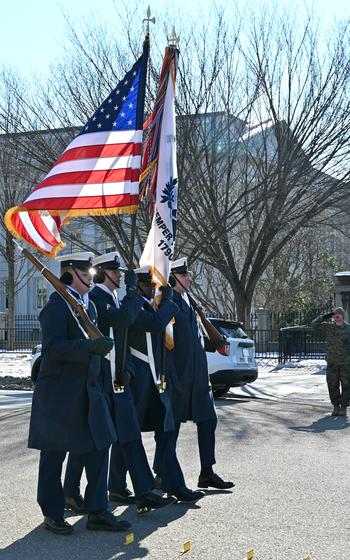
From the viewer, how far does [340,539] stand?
6.08 metres

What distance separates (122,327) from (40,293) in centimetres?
4988

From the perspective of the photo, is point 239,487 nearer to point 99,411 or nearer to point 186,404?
point 186,404

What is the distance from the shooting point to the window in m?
55.9

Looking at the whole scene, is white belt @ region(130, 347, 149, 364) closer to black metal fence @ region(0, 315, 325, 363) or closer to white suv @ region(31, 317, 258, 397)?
white suv @ region(31, 317, 258, 397)

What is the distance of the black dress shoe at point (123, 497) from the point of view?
7430mm

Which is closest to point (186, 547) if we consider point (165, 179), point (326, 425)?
point (165, 179)

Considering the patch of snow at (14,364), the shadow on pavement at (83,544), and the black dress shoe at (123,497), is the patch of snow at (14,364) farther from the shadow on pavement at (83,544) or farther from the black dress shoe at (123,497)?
the shadow on pavement at (83,544)

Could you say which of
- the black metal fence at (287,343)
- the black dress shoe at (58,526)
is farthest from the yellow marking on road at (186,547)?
the black metal fence at (287,343)

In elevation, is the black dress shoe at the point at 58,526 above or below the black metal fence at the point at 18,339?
below

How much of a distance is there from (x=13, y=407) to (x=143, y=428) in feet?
27.9

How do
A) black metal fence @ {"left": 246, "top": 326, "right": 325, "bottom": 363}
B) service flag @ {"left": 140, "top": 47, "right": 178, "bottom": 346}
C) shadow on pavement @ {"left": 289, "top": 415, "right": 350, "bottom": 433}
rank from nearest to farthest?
service flag @ {"left": 140, "top": 47, "right": 178, "bottom": 346} → shadow on pavement @ {"left": 289, "top": 415, "right": 350, "bottom": 433} → black metal fence @ {"left": 246, "top": 326, "right": 325, "bottom": 363}

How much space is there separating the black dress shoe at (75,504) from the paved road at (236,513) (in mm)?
225

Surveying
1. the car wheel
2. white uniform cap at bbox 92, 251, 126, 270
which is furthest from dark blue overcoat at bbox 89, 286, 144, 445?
the car wheel

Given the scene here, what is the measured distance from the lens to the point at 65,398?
20.8ft
